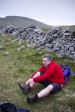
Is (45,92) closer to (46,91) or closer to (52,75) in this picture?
(46,91)

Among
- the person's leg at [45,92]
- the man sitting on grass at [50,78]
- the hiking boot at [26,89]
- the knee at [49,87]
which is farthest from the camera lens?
the hiking boot at [26,89]

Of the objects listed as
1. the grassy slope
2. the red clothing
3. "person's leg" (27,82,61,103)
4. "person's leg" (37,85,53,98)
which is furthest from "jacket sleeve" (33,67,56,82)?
the grassy slope

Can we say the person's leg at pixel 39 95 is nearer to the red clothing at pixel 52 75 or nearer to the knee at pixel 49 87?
the knee at pixel 49 87

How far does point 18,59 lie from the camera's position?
672 inches

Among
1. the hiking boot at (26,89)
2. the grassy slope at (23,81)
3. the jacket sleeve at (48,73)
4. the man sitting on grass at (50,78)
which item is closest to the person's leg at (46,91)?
the man sitting on grass at (50,78)

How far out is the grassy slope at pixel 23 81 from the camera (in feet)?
31.7

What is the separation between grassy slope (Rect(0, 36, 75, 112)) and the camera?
965 cm

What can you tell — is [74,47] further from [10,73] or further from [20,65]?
[10,73]

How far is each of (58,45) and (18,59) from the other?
385 cm

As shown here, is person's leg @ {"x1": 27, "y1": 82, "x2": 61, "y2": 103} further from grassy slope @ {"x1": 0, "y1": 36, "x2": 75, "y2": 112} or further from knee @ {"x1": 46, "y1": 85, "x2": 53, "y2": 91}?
grassy slope @ {"x1": 0, "y1": 36, "x2": 75, "y2": 112}

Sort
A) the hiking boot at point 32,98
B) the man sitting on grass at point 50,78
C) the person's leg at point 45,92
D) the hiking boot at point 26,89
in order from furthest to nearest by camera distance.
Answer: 1. the hiking boot at point 26,89
2. the man sitting on grass at point 50,78
3. the person's leg at point 45,92
4. the hiking boot at point 32,98

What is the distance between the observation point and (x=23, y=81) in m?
12.5

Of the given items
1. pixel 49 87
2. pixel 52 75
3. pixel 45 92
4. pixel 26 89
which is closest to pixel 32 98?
pixel 45 92

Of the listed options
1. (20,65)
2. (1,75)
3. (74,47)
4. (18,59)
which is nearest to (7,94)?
(1,75)
